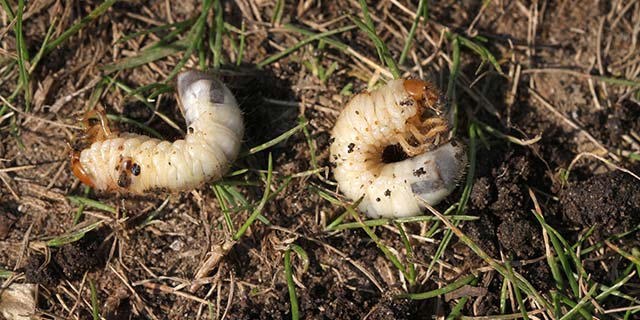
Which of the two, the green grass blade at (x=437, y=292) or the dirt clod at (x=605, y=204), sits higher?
the dirt clod at (x=605, y=204)

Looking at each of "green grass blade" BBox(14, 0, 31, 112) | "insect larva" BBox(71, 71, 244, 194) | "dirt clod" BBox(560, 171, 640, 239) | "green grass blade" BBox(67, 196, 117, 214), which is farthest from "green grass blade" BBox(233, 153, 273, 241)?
"dirt clod" BBox(560, 171, 640, 239)

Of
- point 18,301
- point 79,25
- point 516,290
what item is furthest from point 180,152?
point 516,290

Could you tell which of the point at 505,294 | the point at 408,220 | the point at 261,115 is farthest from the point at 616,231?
the point at 261,115

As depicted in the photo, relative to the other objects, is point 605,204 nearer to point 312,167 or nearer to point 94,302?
point 312,167

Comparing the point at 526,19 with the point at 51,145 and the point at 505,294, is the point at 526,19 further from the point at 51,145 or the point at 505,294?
the point at 51,145

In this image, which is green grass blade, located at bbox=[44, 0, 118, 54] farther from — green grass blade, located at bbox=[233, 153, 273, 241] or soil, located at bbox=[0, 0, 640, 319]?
green grass blade, located at bbox=[233, 153, 273, 241]

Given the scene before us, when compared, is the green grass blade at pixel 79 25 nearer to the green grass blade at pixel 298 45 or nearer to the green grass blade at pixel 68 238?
the green grass blade at pixel 298 45

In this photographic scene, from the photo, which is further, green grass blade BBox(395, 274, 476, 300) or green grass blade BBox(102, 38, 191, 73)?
green grass blade BBox(102, 38, 191, 73)

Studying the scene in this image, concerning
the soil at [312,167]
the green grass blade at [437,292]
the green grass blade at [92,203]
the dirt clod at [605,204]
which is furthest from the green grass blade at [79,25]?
the dirt clod at [605,204]
